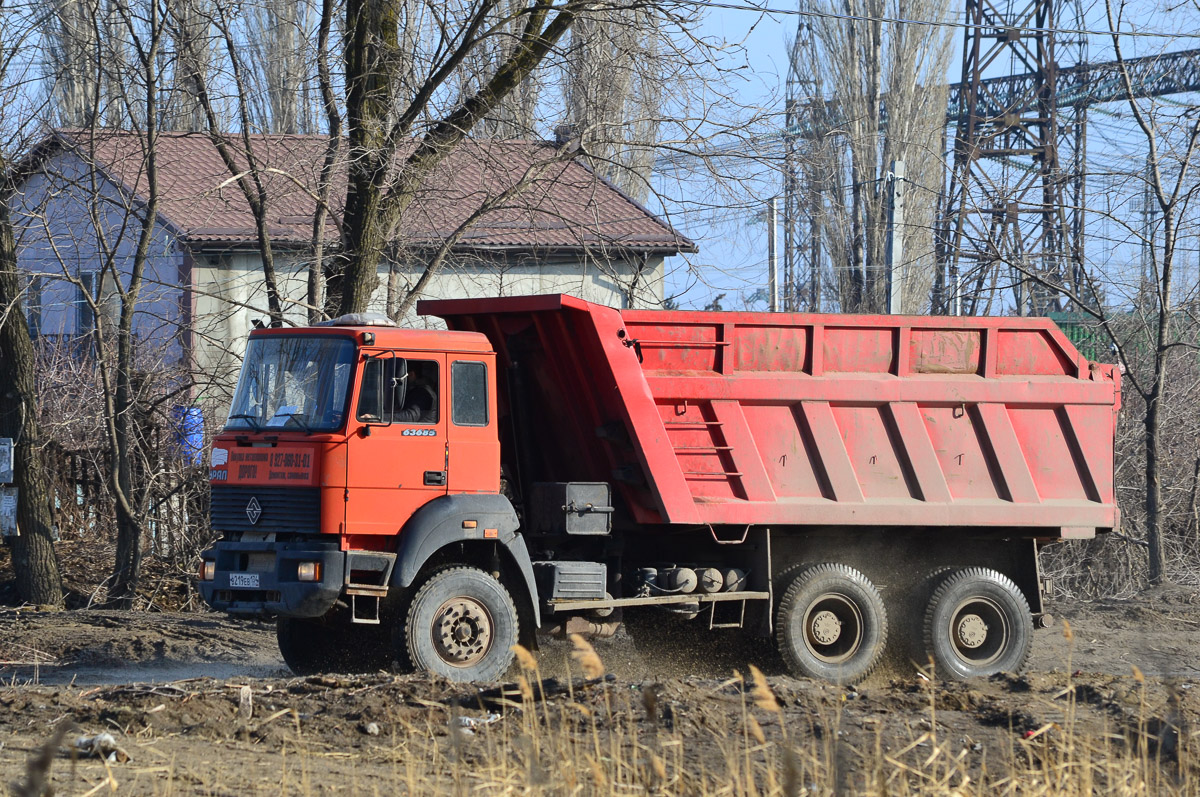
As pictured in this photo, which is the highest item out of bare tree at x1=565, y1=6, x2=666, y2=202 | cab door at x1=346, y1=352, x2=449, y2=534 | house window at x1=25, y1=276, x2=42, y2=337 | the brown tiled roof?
bare tree at x1=565, y1=6, x2=666, y2=202

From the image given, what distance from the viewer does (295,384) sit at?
921 cm

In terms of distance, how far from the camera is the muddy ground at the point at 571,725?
226 inches

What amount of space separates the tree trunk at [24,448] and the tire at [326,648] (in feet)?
15.4

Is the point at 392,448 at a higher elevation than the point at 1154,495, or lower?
higher

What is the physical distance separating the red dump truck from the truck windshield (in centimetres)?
2

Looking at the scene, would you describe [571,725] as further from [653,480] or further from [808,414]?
[808,414]

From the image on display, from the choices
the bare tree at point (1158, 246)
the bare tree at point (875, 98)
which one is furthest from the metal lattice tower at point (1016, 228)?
the bare tree at point (875, 98)

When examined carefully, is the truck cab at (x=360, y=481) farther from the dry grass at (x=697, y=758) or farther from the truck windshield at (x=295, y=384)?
the dry grass at (x=697, y=758)

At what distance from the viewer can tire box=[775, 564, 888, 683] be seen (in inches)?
403

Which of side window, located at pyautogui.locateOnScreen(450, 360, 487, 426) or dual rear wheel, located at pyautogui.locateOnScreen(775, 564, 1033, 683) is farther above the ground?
side window, located at pyautogui.locateOnScreen(450, 360, 487, 426)

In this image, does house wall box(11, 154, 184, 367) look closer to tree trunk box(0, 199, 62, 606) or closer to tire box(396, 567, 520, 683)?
tree trunk box(0, 199, 62, 606)

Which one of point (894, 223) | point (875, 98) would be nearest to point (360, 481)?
point (894, 223)

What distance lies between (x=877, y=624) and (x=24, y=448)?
883 centimetres

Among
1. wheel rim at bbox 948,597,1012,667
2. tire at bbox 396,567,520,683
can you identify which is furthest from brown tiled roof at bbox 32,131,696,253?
tire at bbox 396,567,520,683
